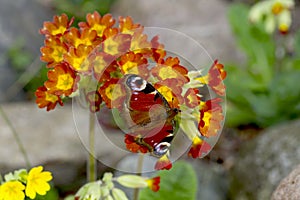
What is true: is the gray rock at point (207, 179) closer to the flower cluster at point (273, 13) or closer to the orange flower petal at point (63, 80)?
the flower cluster at point (273, 13)

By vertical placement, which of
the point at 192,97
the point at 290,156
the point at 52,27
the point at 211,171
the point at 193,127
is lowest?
the point at 211,171

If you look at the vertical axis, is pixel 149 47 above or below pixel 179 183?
above

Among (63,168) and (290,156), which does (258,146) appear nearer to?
(290,156)

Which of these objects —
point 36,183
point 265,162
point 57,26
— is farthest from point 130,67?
point 265,162

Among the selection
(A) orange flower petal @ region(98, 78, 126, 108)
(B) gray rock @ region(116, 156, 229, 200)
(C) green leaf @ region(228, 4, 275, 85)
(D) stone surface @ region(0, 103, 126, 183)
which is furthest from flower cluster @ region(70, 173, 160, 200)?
(C) green leaf @ region(228, 4, 275, 85)

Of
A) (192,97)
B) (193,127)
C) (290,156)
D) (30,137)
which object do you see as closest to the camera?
(192,97)

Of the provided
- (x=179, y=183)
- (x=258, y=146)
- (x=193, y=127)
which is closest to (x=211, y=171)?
(x=258, y=146)
